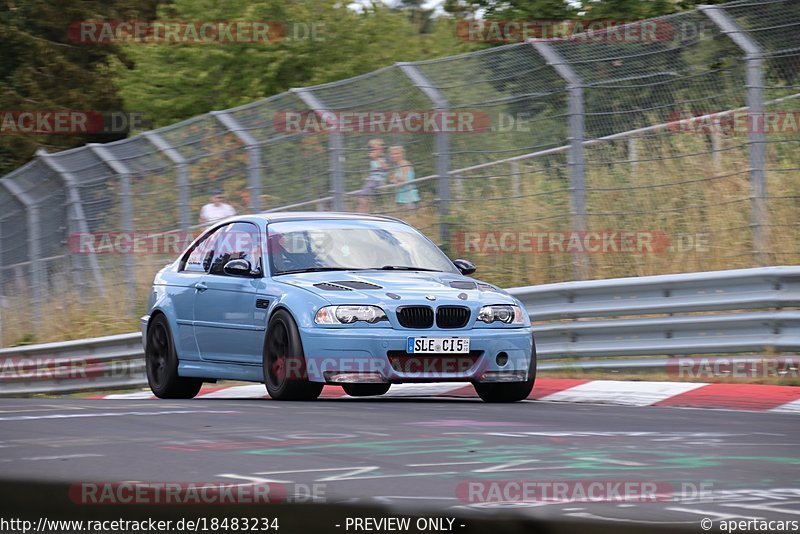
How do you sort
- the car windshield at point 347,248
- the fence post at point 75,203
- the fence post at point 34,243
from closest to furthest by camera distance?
the car windshield at point 347,248 < the fence post at point 75,203 < the fence post at point 34,243

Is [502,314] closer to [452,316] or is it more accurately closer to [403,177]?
[452,316]

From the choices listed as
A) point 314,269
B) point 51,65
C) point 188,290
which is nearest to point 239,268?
point 314,269

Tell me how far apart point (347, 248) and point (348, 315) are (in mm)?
1202

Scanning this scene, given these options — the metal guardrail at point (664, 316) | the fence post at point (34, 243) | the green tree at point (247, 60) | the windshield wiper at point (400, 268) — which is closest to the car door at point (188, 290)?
the windshield wiper at point (400, 268)

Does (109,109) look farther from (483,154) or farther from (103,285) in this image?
(483,154)

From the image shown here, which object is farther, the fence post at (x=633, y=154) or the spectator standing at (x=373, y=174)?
the spectator standing at (x=373, y=174)

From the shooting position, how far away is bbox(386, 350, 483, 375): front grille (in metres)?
9.89

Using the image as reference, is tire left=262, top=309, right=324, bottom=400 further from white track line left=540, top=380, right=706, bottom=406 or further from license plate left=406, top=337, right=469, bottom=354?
white track line left=540, top=380, right=706, bottom=406

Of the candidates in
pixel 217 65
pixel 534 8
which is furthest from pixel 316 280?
pixel 217 65

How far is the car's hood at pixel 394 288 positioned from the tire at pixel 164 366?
5.67 feet

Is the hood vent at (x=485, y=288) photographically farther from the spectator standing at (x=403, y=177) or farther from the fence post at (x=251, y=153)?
the fence post at (x=251, y=153)

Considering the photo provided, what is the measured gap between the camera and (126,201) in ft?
62.1

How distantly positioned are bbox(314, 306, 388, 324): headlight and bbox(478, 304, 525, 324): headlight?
743 mm

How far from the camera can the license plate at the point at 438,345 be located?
9.88m
